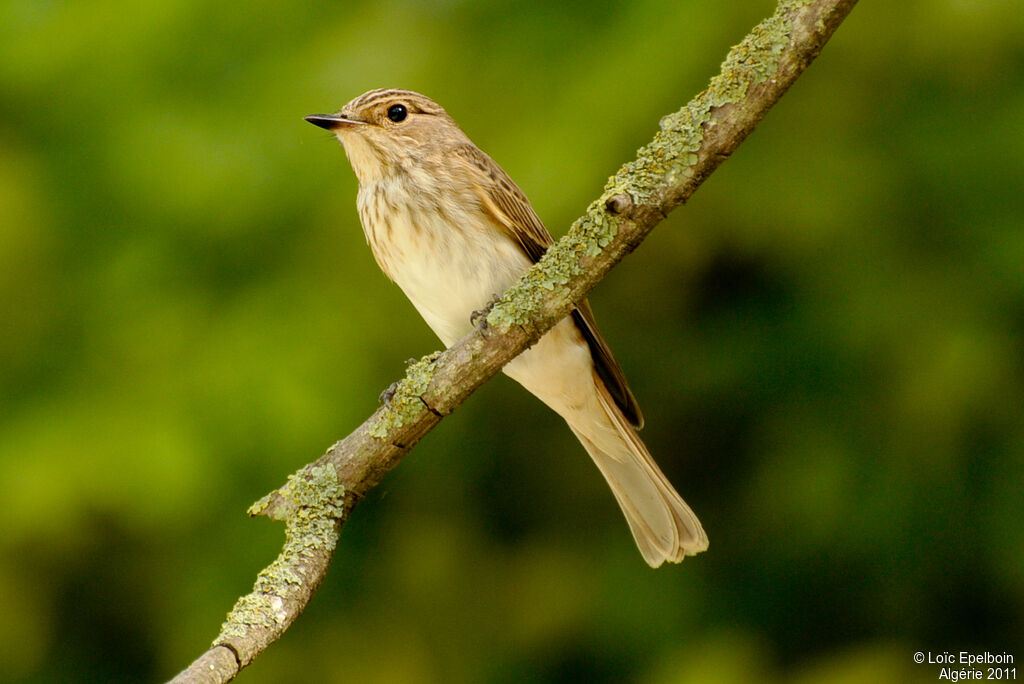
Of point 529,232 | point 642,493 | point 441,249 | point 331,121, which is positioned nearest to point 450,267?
point 441,249

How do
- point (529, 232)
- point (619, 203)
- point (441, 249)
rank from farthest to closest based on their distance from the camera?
point (529, 232), point (441, 249), point (619, 203)

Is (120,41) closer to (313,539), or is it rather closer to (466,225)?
(466,225)

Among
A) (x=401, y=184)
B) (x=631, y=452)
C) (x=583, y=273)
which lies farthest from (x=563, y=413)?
(x=583, y=273)

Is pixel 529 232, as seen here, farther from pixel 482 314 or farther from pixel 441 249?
pixel 482 314

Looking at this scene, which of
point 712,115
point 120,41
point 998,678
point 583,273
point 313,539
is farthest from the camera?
point 120,41

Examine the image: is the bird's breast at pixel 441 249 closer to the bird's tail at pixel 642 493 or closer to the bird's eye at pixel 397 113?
the bird's eye at pixel 397 113

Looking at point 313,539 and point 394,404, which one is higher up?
point 394,404

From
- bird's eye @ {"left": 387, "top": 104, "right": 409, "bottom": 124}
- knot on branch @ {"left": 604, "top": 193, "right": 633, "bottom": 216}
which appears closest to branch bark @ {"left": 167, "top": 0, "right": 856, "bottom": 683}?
knot on branch @ {"left": 604, "top": 193, "right": 633, "bottom": 216}
